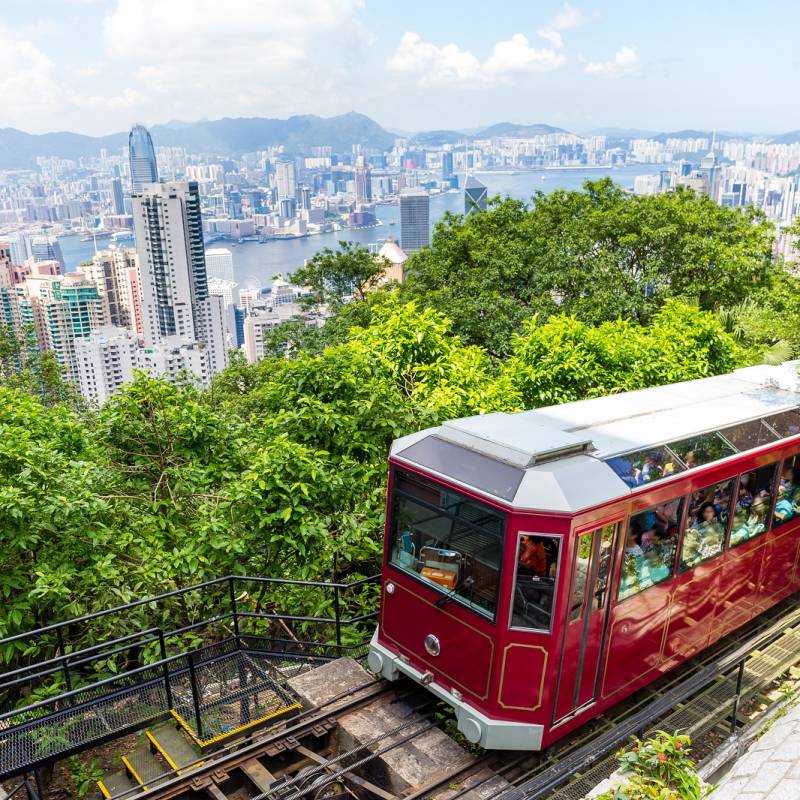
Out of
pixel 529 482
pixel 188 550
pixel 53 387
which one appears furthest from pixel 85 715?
pixel 53 387

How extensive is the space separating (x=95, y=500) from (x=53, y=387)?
25074 millimetres

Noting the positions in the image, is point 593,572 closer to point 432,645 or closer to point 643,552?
point 643,552

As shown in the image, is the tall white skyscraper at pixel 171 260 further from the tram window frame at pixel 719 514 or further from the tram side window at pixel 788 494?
the tram window frame at pixel 719 514

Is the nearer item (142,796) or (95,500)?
(142,796)

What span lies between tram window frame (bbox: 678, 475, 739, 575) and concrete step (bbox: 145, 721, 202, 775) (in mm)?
4878

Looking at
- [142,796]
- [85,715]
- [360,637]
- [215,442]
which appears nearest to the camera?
[142,796]

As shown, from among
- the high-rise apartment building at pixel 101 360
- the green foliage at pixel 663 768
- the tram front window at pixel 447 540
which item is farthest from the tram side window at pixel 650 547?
the high-rise apartment building at pixel 101 360

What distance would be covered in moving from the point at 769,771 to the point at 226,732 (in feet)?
14.8

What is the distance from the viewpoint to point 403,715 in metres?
6.86

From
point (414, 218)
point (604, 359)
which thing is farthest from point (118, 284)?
point (604, 359)

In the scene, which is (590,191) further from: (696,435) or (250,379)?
(696,435)

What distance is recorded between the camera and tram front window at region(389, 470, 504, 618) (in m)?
5.89

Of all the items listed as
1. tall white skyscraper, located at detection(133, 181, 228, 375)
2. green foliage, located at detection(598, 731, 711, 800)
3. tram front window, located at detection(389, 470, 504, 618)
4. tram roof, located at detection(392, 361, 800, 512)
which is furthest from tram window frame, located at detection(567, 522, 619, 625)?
tall white skyscraper, located at detection(133, 181, 228, 375)

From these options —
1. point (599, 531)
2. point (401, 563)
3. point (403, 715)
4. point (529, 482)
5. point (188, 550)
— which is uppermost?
point (529, 482)
